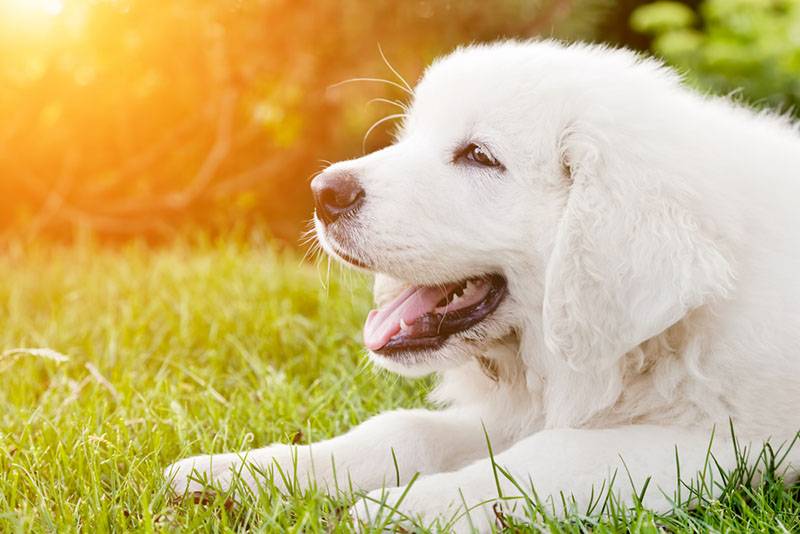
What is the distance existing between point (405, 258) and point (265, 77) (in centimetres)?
379

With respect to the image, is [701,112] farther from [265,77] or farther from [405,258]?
[265,77]

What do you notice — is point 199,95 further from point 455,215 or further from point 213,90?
point 455,215

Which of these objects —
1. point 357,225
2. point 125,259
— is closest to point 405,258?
point 357,225

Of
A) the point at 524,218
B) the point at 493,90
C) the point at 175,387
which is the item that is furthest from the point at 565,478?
the point at 175,387

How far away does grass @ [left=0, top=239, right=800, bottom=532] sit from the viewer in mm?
2242

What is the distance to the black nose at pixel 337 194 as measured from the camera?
2.65 m

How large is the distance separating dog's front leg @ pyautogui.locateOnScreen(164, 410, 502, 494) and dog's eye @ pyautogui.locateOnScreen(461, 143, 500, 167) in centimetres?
73

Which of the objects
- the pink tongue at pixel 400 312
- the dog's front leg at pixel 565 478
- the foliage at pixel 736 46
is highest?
the foliage at pixel 736 46

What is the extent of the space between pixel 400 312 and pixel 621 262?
711 millimetres

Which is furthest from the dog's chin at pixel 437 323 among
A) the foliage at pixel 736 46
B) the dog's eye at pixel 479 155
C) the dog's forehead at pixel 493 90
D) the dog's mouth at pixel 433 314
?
the foliage at pixel 736 46

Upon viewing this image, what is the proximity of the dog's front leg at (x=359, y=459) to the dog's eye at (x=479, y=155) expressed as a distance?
732mm

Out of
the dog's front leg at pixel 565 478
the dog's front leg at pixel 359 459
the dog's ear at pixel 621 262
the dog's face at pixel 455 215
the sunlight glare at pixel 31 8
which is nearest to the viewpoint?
the dog's front leg at pixel 565 478

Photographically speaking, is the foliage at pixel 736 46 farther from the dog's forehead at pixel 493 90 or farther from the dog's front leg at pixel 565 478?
the dog's front leg at pixel 565 478

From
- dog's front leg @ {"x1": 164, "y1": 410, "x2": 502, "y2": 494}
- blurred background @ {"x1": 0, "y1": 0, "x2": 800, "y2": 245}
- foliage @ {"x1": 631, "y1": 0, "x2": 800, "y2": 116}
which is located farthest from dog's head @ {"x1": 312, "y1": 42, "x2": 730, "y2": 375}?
foliage @ {"x1": 631, "y1": 0, "x2": 800, "y2": 116}
